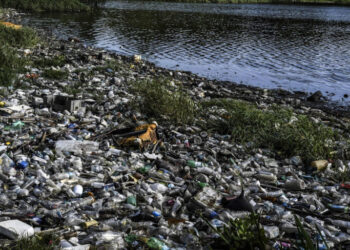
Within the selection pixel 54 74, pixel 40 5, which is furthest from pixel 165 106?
pixel 40 5

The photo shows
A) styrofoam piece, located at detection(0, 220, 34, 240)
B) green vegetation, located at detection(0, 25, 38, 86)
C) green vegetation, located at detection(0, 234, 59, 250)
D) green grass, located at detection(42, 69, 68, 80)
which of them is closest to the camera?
green vegetation, located at detection(0, 234, 59, 250)

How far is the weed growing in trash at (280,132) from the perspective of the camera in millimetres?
7285

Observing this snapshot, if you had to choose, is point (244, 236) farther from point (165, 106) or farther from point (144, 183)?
point (165, 106)

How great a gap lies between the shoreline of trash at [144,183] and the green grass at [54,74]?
192 cm

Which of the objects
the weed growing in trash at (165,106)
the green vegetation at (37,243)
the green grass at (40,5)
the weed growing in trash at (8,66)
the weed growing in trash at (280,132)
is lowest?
the weed growing in trash at (280,132)

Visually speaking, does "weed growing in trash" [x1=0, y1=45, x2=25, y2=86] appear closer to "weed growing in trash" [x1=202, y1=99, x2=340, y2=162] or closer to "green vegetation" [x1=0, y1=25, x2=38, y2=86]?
"green vegetation" [x1=0, y1=25, x2=38, y2=86]

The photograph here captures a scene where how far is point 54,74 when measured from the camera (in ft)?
37.5

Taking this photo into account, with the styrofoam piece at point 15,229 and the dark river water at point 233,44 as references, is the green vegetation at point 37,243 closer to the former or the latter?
the styrofoam piece at point 15,229

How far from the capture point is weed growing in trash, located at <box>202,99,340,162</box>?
23.9ft

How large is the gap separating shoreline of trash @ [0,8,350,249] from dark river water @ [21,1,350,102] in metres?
9.70

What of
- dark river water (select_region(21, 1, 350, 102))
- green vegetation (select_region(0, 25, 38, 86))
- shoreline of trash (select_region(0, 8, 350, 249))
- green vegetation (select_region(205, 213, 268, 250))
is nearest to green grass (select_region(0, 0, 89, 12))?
dark river water (select_region(21, 1, 350, 102))

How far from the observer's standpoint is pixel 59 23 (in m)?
33.3

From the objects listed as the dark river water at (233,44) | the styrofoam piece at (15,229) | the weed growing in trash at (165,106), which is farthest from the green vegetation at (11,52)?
the dark river water at (233,44)

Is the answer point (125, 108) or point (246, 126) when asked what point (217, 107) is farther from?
point (125, 108)
